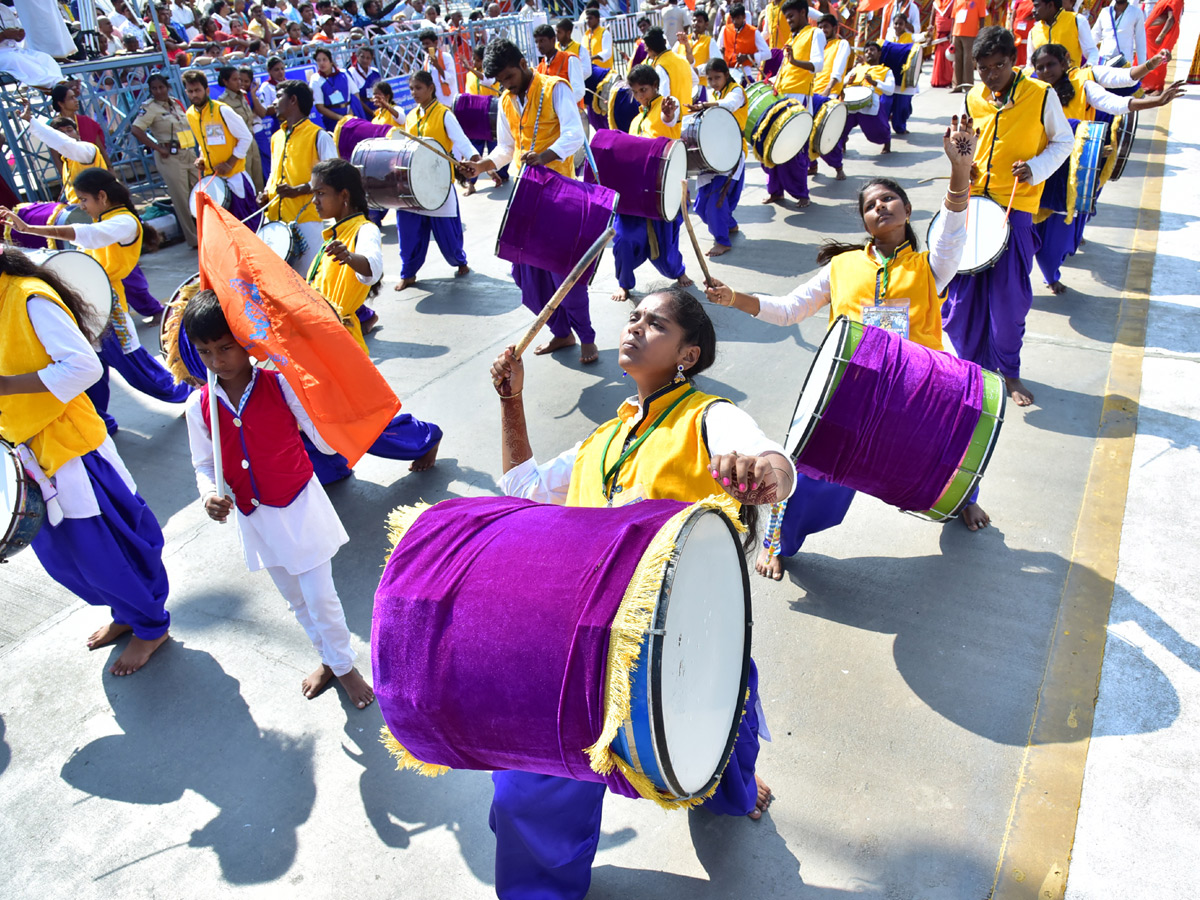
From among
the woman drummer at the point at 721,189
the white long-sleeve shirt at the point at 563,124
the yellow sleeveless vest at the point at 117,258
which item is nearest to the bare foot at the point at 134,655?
the yellow sleeveless vest at the point at 117,258

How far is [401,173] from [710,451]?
199 inches

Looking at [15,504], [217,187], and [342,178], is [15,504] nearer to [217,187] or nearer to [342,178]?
[342,178]

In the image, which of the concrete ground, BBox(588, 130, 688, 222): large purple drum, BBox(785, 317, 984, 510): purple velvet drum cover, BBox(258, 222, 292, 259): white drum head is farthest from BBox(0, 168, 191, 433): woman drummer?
BBox(785, 317, 984, 510): purple velvet drum cover

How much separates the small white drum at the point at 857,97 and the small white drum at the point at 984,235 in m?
5.01

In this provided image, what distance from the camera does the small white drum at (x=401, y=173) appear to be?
6195mm

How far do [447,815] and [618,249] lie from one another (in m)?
4.69

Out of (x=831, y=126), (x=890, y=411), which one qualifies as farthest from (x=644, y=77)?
(x=890, y=411)

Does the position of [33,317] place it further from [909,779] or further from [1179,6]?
[1179,6]

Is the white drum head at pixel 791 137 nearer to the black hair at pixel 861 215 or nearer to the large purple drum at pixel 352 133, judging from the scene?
the large purple drum at pixel 352 133

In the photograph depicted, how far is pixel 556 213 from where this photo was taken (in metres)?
4.68

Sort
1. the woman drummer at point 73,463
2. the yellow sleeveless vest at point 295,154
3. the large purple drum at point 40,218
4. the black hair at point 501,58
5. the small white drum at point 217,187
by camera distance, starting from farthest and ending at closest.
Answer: the small white drum at point 217,187 → the yellow sleeveless vest at point 295,154 → the black hair at point 501,58 → the large purple drum at point 40,218 → the woman drummer at point 73,463

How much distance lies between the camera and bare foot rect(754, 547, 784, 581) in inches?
139

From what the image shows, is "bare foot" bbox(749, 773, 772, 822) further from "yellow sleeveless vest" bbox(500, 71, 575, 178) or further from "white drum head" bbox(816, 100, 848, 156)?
"white drum head" bbox(816, 100, 848, 156)

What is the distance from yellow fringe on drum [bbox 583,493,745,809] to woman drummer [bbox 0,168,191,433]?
4.54 meters
